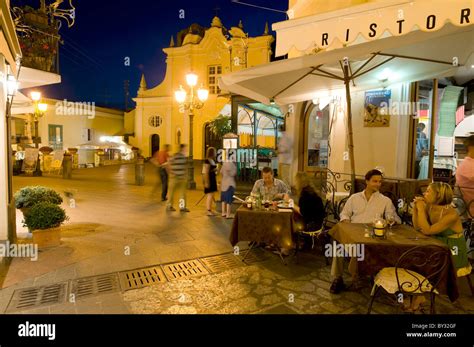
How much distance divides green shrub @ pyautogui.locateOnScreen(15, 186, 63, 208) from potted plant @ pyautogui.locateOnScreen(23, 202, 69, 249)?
0.36 metres

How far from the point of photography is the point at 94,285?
4.10m

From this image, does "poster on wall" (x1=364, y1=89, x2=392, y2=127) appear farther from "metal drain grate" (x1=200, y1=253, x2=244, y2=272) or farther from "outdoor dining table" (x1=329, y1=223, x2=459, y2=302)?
"metal drain grate" (x1=200, y1=253, x2=244, y2=272)

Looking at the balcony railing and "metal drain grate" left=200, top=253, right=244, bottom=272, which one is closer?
"metal drain grate" left=200, top=253, right=244, bottom=272

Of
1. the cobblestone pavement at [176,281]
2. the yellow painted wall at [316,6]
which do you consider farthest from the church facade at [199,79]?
the cobblestone pavement at [176,281]

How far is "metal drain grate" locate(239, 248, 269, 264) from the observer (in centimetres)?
498

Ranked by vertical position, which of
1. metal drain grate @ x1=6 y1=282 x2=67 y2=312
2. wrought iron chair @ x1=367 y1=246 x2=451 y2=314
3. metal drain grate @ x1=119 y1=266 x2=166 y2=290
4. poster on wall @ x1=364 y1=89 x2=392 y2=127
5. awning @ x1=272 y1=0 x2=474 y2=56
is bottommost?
metal drain grate @ x1=6 y1=282 x2=67 y2=312

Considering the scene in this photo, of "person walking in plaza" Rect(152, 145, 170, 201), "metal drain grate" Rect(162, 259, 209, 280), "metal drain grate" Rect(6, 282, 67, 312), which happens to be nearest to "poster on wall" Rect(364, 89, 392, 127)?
"metal drain grate" Rect(162, 259, 209, 280)

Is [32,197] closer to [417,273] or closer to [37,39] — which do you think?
[37,39]

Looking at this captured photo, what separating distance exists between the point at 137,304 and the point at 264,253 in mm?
2266

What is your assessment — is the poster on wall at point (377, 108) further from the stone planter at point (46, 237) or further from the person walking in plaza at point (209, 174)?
the stone planter at point (46, 237)

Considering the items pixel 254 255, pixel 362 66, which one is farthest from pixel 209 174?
pixel 362 66

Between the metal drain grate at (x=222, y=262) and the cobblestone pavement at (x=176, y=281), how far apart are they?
143 mm

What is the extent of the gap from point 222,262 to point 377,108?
488 cm
